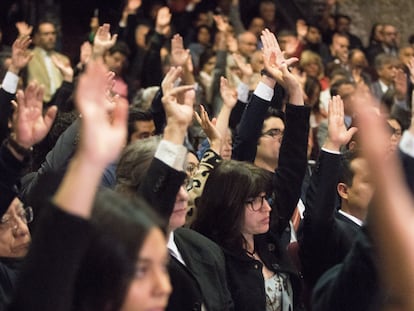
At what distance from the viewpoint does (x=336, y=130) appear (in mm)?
2689

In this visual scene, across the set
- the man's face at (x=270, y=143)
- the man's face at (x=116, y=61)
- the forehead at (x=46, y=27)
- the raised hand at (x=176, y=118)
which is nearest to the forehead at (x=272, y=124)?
Answer: the man's face at (x=270, y=143)

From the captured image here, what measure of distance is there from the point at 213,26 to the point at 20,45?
16.1 feet

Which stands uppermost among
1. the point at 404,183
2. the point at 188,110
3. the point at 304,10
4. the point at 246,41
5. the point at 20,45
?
the point at 404,183

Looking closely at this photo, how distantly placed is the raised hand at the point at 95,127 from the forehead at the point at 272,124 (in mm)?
2265

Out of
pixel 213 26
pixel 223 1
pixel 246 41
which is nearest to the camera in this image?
pixel 246 41

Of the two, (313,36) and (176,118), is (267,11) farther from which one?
(176,118)

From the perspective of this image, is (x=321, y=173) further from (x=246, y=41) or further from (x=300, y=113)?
(x=246, y=41)

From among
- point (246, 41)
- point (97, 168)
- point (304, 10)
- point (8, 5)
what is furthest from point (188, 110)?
point (304, 10)

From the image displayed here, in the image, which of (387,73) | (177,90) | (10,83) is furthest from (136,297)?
(387,73)

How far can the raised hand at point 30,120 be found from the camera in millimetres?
1964

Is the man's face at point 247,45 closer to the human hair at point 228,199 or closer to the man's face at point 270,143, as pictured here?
the man's face at point 270,143

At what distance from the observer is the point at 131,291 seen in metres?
1.46

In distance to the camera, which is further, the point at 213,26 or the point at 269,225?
the point at 213,26

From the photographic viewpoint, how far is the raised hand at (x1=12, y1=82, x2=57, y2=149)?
1.96 m
